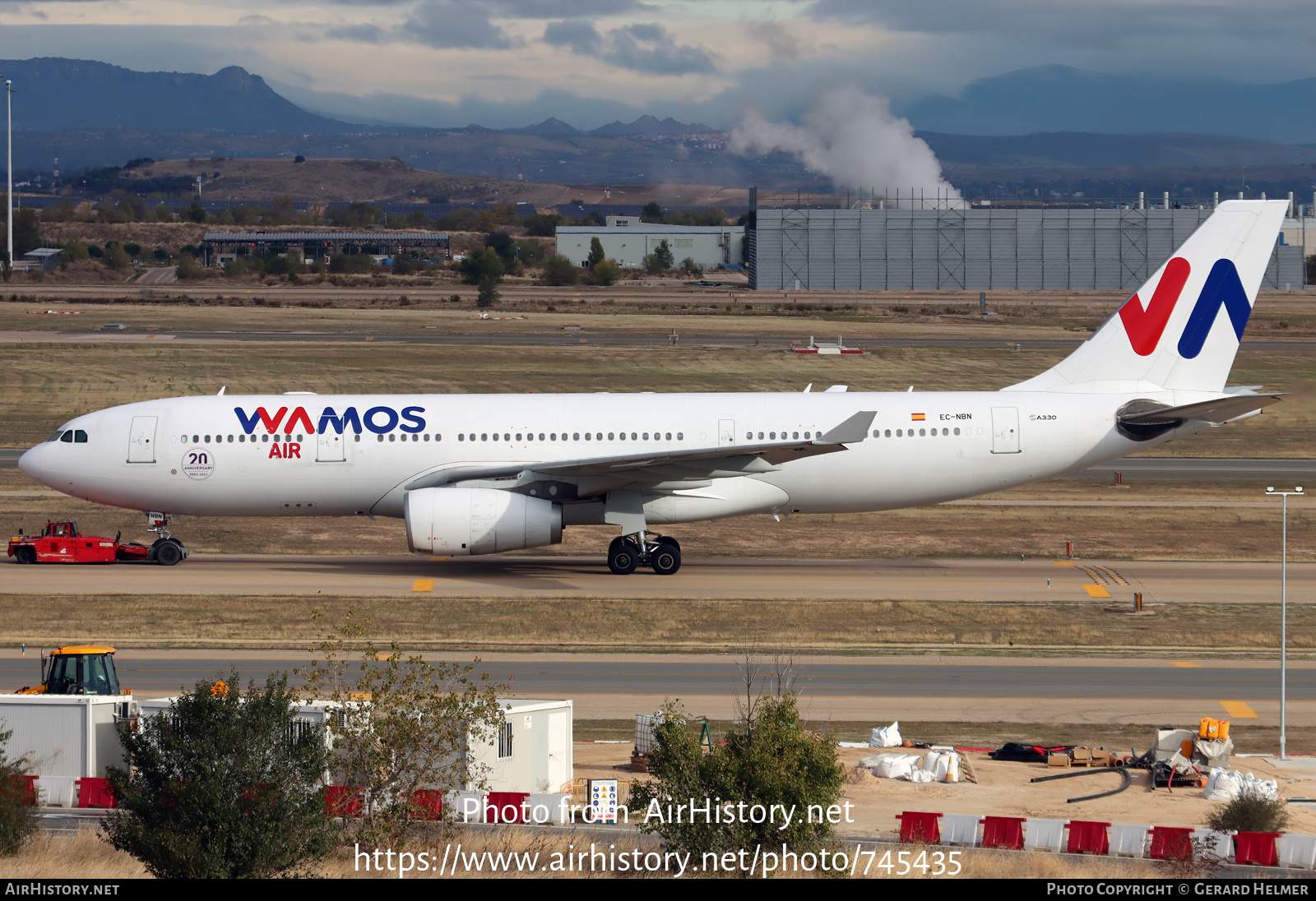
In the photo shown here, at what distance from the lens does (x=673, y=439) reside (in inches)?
1604

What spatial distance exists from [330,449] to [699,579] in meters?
11.3

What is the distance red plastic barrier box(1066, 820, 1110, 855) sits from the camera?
20188mm

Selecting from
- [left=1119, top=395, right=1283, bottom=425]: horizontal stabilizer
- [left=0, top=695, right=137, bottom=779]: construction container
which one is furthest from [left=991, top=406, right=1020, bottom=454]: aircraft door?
[left=0, top=695, right=137, bottom=779]: construction container

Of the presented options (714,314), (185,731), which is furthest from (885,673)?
(714,314)

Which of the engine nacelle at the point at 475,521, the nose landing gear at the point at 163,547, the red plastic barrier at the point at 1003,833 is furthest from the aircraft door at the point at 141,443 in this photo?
the red plastic barrier at the point at 1003,833

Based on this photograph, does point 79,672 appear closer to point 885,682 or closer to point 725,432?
point 885,682

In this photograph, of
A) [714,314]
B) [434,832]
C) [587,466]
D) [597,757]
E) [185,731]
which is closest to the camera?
[185,731]

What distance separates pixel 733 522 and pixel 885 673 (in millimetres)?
19289

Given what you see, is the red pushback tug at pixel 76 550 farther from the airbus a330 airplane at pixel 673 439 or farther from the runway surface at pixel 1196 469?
the runway surface at pixel 1196 469

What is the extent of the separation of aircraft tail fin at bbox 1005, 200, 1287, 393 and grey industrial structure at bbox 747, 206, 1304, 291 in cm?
11861

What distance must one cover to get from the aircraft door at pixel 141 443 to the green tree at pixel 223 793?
77.3 feet

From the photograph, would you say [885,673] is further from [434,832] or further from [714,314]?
[714,314]
